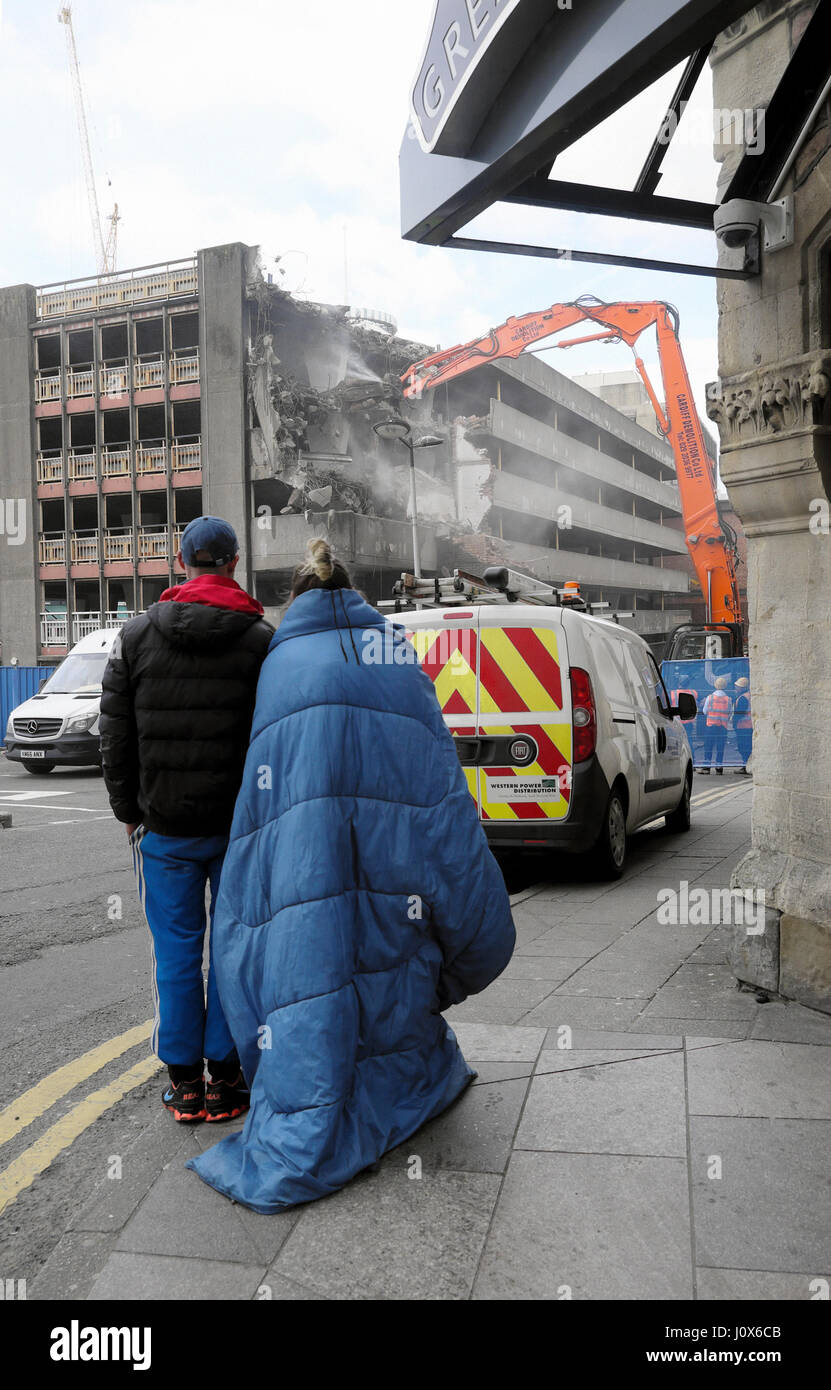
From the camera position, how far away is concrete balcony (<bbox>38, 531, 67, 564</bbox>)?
42.1 meters

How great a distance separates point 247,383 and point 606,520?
99.8ft

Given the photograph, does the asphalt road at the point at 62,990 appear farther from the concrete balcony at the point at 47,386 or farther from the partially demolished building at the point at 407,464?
the concrete balcony at the point at 47,386

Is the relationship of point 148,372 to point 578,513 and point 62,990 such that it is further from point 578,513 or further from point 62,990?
point 62,990

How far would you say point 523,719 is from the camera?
7531mm

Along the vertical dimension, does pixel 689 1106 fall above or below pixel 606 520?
below

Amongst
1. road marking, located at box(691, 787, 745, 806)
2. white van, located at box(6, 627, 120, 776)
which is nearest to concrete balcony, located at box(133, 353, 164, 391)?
white van, located at box(6, 627, 120, 776)

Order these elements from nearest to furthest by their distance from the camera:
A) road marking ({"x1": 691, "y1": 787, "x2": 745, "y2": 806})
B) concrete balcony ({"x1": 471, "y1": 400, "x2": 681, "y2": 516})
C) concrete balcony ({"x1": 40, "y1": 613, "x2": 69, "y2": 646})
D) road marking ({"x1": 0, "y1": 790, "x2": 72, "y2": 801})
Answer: road marking ({"x1": 691, "y1": 787, "x2": 745, "y2": 806}) → road marking ({"x1": 0, "y1": 790, "x2": 72, "y2": 801}) → concrete balcony ({"x1": 40, "y1": 613, "x2": 69, "y2": 646}) → concrete balcony ({"x1": 471, "y1": 400, "x2": 681, "y2": 516})

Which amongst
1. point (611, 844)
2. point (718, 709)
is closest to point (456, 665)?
point (611, 844)

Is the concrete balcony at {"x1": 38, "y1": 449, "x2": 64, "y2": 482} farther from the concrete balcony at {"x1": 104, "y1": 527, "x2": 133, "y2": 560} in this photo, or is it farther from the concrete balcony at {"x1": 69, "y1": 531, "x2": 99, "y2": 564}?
the concrete balcony at {"x1": 104, "y1": 527, "x2": 133, "y2": 560}

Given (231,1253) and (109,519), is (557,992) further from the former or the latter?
(109,519)

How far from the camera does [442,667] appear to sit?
780 cm

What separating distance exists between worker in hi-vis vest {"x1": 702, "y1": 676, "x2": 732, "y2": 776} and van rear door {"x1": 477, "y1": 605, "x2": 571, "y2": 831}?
10930mm

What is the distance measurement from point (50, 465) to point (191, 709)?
42.2 meters

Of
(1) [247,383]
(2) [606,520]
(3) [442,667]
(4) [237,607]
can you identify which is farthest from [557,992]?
(2) [606,520]
